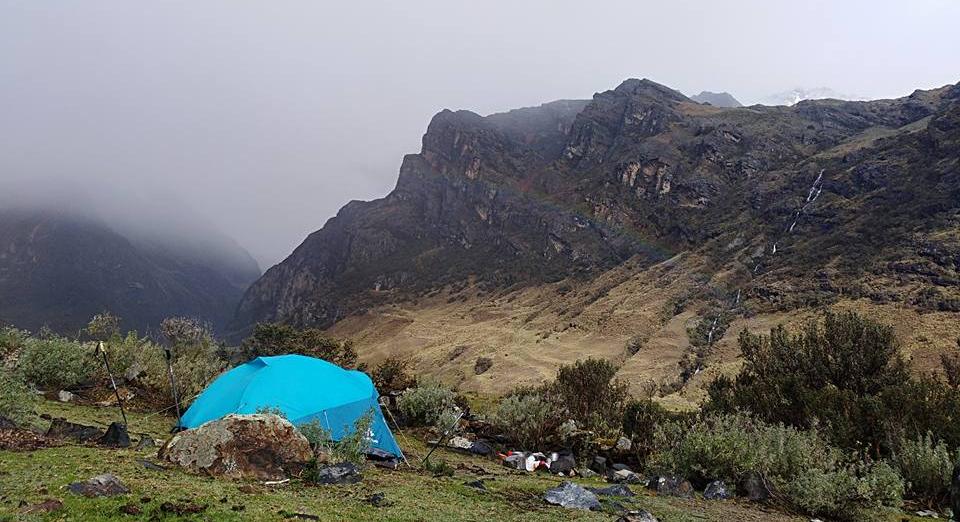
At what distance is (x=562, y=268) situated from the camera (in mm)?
122438

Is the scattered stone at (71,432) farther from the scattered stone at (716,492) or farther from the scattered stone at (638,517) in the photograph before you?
the scattered stone at (716,492)

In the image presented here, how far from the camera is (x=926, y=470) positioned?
1238 centimetres

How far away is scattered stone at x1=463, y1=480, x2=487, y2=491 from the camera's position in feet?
Answer: 36.4

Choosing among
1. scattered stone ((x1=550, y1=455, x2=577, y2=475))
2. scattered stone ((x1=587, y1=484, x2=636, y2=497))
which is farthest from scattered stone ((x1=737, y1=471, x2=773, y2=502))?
scattered stone ((x1=550, y1=455, x2=577, y2=475))

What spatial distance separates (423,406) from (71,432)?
37.6ft

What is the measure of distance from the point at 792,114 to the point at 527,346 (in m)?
103

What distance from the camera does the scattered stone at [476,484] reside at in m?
11.1

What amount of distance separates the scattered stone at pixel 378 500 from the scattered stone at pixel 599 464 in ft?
27.3

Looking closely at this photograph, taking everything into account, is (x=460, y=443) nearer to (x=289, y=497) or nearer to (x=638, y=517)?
(x=638, y=517)

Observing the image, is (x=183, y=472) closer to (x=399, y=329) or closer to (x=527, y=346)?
(x=527, y=346)

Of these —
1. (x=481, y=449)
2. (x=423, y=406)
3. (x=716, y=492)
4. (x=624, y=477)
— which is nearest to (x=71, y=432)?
(x=481, y=449)

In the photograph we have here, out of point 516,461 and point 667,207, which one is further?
point 667,207

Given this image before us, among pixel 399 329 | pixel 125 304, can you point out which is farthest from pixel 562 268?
pixel 125 304

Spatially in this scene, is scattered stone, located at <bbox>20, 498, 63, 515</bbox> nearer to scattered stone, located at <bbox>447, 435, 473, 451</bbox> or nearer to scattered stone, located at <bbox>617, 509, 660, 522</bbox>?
scattered stone, located at <bbox>617, 509, 660, 522</bbox>
